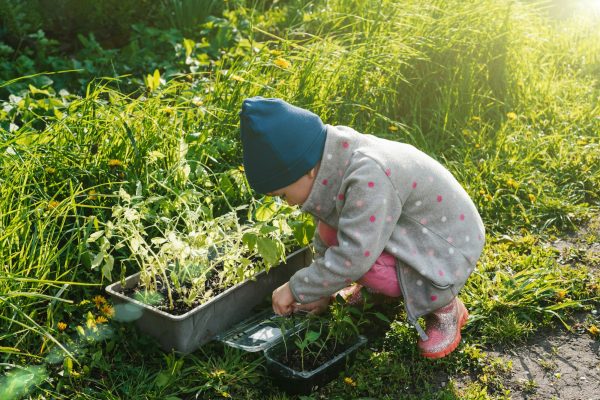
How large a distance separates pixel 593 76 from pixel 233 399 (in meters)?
3.79

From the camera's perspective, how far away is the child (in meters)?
2.53

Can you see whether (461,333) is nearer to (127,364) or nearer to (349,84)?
(127,364)

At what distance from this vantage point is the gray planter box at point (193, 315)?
8.89 feet

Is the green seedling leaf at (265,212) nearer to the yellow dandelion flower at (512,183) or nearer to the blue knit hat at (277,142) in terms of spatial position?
the blue knit hat at (277,142)

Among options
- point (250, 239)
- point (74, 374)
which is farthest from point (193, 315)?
point (74, 374)

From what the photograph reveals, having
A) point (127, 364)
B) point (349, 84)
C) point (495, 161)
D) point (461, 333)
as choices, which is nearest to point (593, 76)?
point (495, 161)

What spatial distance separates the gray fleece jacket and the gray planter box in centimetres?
30

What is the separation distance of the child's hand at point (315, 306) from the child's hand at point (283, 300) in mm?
101

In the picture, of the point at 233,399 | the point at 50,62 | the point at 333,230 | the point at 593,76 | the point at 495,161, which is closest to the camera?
the point at 233,399

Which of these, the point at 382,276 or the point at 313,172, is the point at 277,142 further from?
the point at 382,276

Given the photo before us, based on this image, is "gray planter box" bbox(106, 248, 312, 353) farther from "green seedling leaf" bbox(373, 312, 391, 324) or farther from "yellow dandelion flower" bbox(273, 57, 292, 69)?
"yellow dandelion flower" bbox(273, 57, 292, 69)

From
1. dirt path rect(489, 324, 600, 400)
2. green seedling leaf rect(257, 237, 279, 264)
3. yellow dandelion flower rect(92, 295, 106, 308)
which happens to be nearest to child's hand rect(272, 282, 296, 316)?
green seedling leaf rect(257, 237, 279, 264)

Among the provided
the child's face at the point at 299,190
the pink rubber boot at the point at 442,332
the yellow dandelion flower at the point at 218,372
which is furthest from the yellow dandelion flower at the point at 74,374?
the pink rubber boot at the point at 442,332

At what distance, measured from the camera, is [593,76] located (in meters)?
5.34
